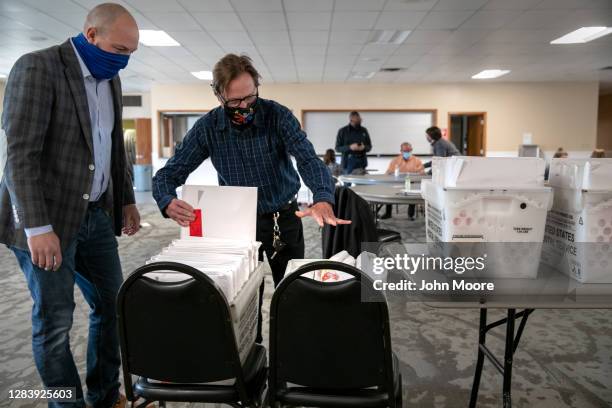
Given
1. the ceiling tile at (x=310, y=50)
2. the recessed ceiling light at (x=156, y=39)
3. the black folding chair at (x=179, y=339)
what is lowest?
the black folding chair at (x=179, y=339)

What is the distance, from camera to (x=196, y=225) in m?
1.53

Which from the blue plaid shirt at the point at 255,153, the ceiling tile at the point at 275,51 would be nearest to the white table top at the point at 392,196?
the blue plaid shirt at the point at 255,153

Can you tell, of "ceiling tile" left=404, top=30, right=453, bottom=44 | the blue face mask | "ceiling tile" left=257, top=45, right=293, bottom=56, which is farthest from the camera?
"ceiling tile" left=257, top=45, right=293, bottom=56

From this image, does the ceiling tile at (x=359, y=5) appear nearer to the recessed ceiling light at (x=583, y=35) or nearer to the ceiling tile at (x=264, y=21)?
the ceiling tile at (x=264, y=21)

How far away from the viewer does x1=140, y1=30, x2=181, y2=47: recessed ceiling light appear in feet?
20.4

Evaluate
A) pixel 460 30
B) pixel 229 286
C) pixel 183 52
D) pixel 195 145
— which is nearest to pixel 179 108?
pixel 183 52

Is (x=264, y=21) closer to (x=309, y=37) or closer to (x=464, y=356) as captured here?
(x=309, y=37)

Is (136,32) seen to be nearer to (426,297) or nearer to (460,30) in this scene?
(426,297)

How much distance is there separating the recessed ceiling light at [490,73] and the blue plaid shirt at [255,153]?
8.70m

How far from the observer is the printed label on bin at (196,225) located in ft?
4.97

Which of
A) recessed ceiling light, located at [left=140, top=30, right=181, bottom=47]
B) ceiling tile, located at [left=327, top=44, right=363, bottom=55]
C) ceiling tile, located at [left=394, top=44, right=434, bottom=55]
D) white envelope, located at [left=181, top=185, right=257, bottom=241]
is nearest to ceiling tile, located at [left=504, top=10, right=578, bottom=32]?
ceiling tile, located at [left=394, top=44, right=434, bottom=55]

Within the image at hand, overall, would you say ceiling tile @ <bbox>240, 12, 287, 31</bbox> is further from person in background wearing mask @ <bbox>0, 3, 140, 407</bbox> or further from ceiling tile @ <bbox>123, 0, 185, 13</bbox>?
person in background wearing mask @ <bbox>0, 3, 140, 407</bbox>

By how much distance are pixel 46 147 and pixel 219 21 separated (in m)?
4.66

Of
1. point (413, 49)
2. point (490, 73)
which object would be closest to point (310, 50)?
point (413, 49)
